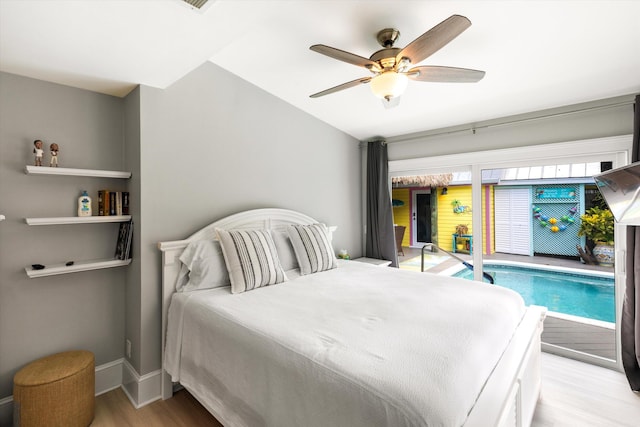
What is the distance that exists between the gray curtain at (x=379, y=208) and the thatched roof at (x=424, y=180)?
0.20m

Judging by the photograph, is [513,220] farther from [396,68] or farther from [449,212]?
[396,68]

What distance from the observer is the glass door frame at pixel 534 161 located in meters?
2.52

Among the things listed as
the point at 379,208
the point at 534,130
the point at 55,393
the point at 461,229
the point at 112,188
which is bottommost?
the point at 55,393

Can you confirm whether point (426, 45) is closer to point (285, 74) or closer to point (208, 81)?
point (285, 74)

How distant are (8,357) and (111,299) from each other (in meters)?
0.61

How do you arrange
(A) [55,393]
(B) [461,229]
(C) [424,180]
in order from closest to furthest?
(A) [55,393], (B) [461,229], (C) [424,180]

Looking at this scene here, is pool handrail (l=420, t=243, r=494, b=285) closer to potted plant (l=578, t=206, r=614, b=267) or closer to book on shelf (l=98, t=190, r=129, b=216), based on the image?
potted plant (l=578, t=206, r=614, b=267)

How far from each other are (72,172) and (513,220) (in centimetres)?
398

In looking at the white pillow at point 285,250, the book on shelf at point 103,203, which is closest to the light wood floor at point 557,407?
the white pillow at point 285,250

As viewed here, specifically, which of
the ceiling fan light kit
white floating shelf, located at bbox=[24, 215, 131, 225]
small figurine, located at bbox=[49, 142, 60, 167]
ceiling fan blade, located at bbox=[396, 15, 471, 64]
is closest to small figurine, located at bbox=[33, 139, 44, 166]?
small figurine, located at bbox=[49, 142, 60, 167]

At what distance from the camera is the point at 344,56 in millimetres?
1796

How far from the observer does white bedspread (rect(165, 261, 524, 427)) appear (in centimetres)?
104

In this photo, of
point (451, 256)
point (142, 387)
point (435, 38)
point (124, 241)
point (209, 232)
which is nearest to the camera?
point (435, 38)

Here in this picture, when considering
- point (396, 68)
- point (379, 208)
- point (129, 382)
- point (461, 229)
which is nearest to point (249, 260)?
point (129, 382)
